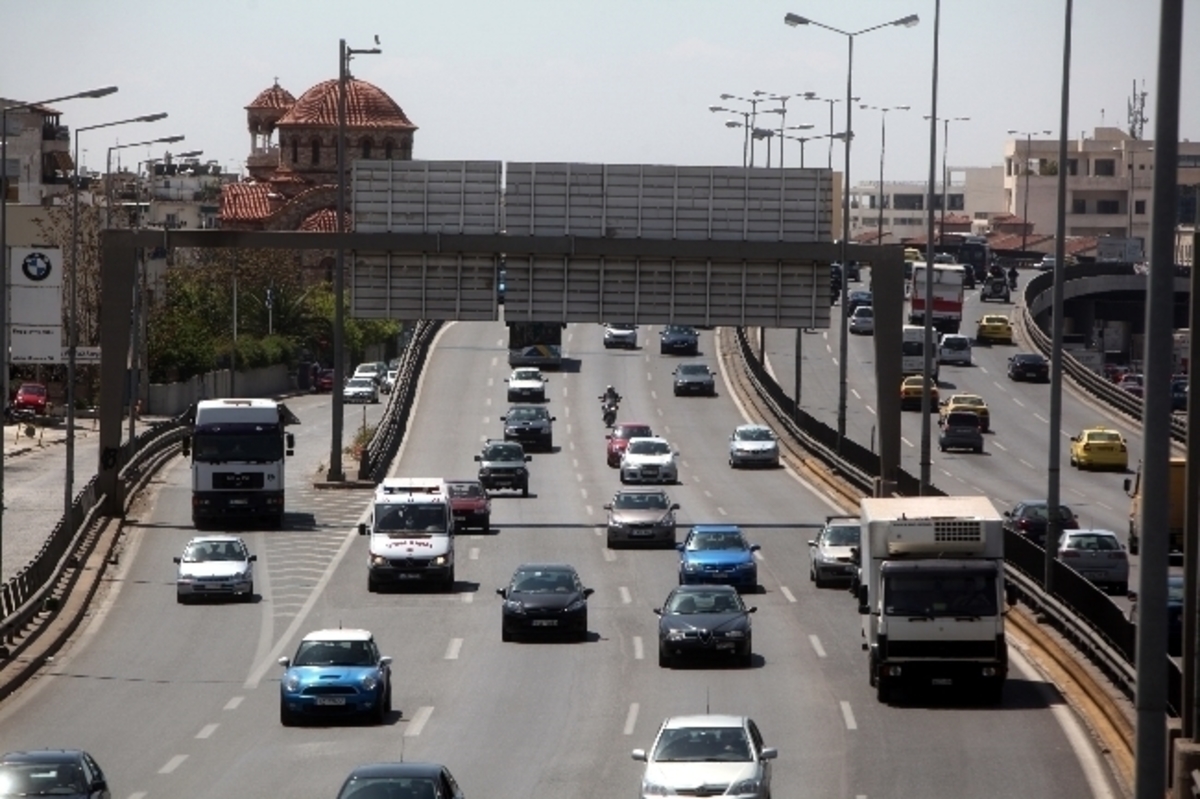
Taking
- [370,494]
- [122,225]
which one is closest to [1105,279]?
[122,225]

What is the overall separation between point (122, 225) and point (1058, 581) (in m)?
89.3

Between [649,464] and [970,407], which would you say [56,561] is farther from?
[970,407]

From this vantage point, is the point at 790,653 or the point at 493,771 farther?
the point at 790,653

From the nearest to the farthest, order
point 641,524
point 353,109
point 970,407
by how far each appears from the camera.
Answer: point 641,524 → point 970,407 → point 353,109

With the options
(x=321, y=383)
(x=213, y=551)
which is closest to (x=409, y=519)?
(x=213, y=551)

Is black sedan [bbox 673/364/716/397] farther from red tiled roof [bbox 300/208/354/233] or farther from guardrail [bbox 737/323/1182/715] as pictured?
red tiled roof [bbox 300/208/354/233]

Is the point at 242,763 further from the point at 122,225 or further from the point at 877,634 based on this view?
the point at 122,225

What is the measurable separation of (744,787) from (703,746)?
1.04 meters

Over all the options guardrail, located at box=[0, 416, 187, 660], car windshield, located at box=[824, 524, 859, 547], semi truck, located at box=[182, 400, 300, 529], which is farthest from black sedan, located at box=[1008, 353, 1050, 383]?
car windshield, located at box=[824, 524, 859, 547]

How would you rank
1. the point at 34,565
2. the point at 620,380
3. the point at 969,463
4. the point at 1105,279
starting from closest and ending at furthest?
the point at 34,565, the point at 969,463, the point at 620,380, the point at 1105,279

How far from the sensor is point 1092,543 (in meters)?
47.8

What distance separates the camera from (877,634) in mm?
33719

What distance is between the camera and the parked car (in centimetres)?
4750

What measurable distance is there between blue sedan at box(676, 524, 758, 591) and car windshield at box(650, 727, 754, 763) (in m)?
20.7
